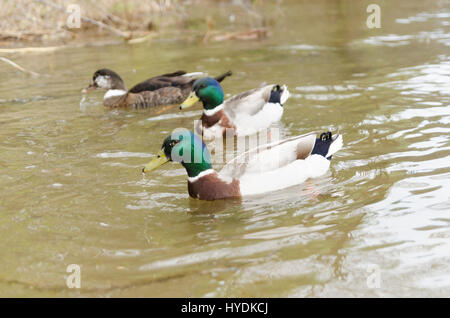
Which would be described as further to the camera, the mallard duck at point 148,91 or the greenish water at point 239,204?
the mallard duck at point 148,91

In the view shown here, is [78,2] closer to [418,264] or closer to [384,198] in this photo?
[384,198]

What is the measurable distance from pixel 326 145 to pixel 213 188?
1.25 m

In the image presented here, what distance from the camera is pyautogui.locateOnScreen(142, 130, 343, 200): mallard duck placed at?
5621mm

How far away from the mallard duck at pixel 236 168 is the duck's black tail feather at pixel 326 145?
6.2 inches

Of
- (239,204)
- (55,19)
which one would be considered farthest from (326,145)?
(55,19)

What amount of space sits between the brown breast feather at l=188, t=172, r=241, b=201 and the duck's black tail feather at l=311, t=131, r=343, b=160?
925 millimetres

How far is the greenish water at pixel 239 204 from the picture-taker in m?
4.20

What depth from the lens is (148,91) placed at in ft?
31.8

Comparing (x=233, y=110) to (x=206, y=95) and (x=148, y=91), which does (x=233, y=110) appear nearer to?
(x=206, y=95)

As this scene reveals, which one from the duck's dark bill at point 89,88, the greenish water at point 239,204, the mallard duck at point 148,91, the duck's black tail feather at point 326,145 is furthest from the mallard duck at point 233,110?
the duck's dark bill at point 89,88

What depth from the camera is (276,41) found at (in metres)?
14.1
